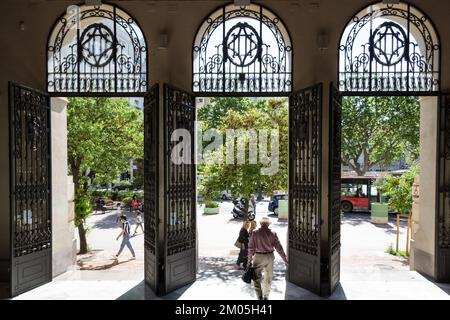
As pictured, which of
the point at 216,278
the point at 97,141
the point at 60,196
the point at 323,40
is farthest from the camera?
the point at 97,141

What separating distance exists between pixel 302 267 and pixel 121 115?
28.5 ft

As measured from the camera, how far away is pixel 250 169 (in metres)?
9.31

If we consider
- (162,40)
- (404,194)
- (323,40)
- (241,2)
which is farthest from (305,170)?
(404,194)

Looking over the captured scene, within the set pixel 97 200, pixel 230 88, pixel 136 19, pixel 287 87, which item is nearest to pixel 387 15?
pixel 287 87

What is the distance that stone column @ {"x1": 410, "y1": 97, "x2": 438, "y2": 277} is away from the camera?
6.68 meters

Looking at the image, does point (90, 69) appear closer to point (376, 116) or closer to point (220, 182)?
point (220, 182)

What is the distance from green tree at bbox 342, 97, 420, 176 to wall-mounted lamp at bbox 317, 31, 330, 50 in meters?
15.1

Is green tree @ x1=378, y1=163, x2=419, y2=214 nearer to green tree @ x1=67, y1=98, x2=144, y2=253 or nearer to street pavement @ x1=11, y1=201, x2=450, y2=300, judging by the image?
street pavement @ x1=11, y1=201, x2=450, y2=300

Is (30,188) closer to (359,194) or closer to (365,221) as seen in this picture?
(365,221)

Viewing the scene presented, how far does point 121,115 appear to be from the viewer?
12398 mm

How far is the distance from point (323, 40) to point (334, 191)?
9.18ft

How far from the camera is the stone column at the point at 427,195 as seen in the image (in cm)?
668

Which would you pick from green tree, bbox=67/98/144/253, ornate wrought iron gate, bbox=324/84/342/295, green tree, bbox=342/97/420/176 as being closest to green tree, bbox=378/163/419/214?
ornate wrought iron gate, bbox=324/84/342/295

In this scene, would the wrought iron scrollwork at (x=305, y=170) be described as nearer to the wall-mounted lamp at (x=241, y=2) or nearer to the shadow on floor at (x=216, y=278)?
the shadow on floor at (x=216, y=278)
